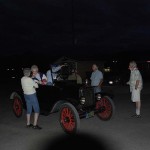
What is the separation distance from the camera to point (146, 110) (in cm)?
975

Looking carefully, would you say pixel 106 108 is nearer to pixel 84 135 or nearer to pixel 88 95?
pixel 88 95

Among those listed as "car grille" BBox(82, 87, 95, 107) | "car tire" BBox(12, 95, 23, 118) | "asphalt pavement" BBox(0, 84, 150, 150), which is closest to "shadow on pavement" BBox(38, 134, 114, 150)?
"asphalt pavement" BBox(0, 84, 150, 150)

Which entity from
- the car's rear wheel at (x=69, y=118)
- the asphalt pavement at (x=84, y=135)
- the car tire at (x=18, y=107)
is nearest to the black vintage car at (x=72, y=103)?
the car's rear wheel at (x=69, y=118)

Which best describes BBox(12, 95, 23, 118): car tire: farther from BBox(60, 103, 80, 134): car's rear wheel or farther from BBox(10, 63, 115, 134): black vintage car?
BBox(60, 103, 80, 134): car's rear wheel

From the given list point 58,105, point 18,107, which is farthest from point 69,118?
point 18,107

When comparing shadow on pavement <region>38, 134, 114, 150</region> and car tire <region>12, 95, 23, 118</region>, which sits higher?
car tire <region>12, 95, 23, 118</region>

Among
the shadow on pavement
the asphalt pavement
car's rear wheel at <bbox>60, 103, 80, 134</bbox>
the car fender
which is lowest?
the shadow on pavement

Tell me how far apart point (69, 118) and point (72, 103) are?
0.44 metres

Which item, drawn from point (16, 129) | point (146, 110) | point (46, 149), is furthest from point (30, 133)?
point (146, 110)

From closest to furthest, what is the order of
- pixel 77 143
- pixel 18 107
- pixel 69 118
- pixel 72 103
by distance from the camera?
pixel 77 143 → pixel 69 118 → pixel 72 103 → pixel 18 107

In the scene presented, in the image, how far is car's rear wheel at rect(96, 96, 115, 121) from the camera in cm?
802

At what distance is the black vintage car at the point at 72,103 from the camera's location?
6.95m

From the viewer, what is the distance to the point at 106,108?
26.9ft

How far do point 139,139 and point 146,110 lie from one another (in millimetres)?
3958
